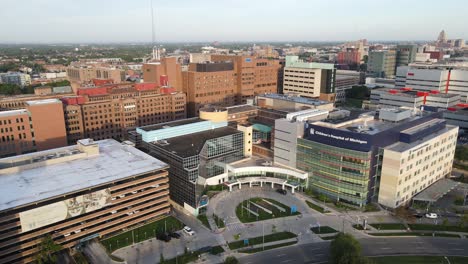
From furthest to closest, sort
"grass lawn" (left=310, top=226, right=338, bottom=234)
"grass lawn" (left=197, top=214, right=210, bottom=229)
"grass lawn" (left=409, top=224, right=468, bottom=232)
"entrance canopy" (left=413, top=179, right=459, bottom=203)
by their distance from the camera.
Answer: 1. "entrance canopy" (left=413, top=179, right=459, bottom=203)
2. "grass lawn" (left=197, top=214, right=210, bottom=229)
3. "grass lawn" (left=409, top=224, right=468, bottom=232)
4. "grass lawn" (left=310, top=226, right=338, bottom=234)

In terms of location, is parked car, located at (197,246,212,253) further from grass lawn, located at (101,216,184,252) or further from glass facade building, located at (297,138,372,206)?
glass facade building, located at (297,138,372,206)

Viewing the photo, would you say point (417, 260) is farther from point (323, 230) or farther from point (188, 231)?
point (188, 231)

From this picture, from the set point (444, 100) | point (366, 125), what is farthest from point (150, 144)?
point (444, 100)

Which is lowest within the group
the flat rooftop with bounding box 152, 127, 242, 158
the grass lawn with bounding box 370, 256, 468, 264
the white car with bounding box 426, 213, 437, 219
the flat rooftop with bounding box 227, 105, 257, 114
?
the grass lawn with bounding box 370, 256, 468, 264

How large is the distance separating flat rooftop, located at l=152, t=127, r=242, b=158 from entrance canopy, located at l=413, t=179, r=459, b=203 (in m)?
53.8

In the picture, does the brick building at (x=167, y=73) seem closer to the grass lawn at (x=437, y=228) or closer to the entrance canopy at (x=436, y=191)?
the entrance canopy at (x=436, y=191)

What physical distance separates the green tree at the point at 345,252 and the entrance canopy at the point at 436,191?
1486 inches

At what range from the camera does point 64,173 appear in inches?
2982

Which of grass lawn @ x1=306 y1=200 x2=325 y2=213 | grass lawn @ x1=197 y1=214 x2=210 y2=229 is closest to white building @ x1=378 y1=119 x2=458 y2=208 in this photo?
grass lawn @ x1=306 y1=200 x2=325 y2=213

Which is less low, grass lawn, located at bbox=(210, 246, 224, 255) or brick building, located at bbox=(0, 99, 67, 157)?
brick building, located at bbox=(0, 99, 67, 157)

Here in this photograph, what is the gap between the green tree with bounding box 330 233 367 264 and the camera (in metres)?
54.7

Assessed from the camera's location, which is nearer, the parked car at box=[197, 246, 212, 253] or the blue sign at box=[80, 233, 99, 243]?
the parked car at box=[197, 246, 212, 253]

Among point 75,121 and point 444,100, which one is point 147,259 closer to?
point 75,121

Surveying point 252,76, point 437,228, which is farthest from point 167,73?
point 437,228
